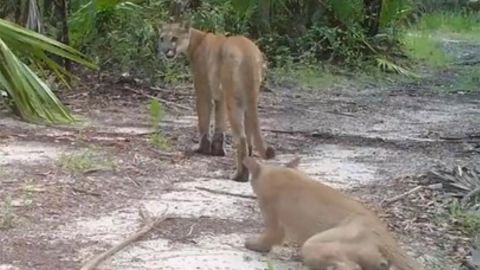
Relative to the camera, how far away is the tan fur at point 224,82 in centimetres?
754

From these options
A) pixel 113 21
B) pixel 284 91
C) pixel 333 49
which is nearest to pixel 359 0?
pixel 333 49

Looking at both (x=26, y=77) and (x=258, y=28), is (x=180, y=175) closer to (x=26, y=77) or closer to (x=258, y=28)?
(x=26, y=77)

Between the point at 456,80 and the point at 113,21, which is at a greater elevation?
the point at 113,21

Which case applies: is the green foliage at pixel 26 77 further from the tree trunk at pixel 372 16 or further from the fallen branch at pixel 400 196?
the tree trunk at pixel 372 16

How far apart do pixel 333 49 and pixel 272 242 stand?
11038mm

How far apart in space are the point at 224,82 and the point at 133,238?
7.37ft

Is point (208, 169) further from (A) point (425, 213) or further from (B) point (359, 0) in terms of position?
(B) point (359, 0)

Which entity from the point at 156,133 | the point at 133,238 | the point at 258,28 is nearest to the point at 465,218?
the point at 133,238

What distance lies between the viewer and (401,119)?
1148 cm

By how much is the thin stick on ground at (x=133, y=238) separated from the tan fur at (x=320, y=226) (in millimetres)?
579

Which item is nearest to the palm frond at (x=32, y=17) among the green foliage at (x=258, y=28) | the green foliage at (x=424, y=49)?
the green foliage at (x=258, y=28)

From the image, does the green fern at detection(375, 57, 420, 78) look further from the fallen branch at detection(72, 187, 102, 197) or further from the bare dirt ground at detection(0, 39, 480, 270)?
the fallen branch at detection(72, 187, 102, 197)

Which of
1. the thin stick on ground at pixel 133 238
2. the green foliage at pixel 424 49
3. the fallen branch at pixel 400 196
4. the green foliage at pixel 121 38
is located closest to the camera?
the thin stick on ground at pixel 133 238

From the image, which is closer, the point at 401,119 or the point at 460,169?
the point at 460,169
